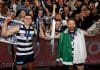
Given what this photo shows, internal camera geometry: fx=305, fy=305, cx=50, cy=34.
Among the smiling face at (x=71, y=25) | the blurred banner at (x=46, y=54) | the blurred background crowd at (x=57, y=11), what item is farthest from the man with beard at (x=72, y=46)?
the blurred banner at (x=46, y=54)

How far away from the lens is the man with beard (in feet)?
24.7

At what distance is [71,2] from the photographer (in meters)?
11.8

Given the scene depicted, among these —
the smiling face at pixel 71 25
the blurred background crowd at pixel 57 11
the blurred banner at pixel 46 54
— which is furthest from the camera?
the blurred background crowd at pixel 57 11

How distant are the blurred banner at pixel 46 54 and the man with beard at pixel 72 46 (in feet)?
5.21

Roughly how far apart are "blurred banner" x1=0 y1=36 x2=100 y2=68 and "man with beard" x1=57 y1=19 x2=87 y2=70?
5.21 feet

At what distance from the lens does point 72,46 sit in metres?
7.55

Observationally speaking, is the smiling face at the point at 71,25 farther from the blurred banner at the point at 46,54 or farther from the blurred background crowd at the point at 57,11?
the blurred banner at the point at 46,54

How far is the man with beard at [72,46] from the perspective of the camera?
7.52 m

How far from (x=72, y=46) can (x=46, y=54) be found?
6.15 ft

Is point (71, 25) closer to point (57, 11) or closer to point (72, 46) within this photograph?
point (72, 46)

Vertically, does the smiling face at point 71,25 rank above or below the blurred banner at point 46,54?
above

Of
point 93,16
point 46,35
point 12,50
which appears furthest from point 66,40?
point 93,16

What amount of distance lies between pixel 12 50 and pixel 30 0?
2.91 metres

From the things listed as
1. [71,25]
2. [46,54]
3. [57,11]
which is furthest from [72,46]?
[57,11]
